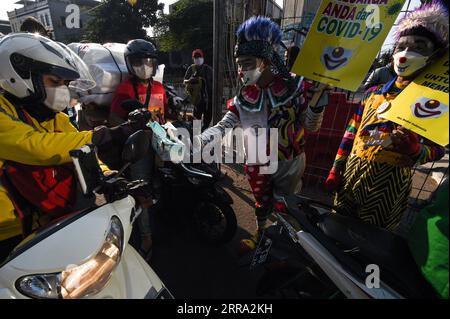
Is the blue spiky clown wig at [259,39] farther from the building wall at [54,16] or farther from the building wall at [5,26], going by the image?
the building wall at [5,26]

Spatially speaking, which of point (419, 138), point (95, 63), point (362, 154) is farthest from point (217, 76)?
point (419, 138)

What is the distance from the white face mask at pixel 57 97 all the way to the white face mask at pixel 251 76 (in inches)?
45.2

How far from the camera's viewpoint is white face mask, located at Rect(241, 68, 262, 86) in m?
1.86

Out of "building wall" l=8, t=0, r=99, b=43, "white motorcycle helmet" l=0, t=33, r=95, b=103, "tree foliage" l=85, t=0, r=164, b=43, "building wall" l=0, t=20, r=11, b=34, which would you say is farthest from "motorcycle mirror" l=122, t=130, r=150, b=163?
"building wall" l=0, t=20, r=11, b=34

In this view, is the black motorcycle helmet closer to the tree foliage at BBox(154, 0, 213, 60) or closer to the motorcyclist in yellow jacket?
the motorcyclist in yellow jacket

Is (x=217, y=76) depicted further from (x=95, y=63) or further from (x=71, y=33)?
(x=71, y=33)

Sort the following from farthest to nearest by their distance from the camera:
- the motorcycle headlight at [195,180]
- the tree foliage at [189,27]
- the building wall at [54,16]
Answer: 1. the building wall at [54,16]
2. the tree foliage at [189,27]
3. the motorcycle headlight at [195,180]

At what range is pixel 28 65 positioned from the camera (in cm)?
127

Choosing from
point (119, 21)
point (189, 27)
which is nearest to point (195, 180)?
point (189, 27)

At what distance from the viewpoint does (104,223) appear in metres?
1.12

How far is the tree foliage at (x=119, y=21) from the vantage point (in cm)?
2862

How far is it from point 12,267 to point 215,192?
1.67 metres

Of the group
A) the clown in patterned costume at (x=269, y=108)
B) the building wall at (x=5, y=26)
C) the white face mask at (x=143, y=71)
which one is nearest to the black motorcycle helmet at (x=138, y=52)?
the white face mask at (x=143, y=71)

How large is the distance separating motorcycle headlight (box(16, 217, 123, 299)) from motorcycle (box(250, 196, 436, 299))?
3.01ft
